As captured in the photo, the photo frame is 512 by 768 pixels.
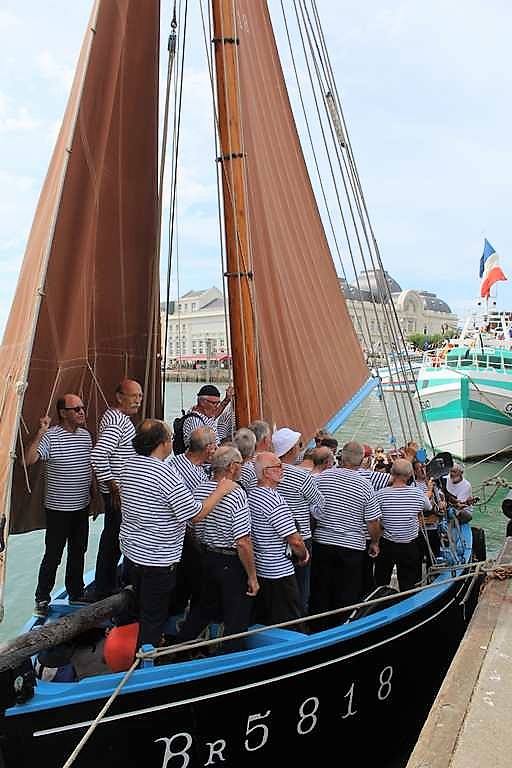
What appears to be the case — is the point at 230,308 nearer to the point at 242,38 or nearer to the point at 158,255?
the point at 158,255

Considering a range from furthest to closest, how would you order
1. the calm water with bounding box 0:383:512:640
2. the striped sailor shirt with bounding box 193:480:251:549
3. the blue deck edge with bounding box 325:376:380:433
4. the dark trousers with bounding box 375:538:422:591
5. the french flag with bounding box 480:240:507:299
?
the french flag with bounding box 480:240:507:299, the calm water with bounding box 0:383:512:640, the blue deck edge with bounding box 325:376:380:433, the dark trousers with bounding box 375:538:422:591, the striped sailor shirt with bounding box 193:480:251:549

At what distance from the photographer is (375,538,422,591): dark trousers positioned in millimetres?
5371

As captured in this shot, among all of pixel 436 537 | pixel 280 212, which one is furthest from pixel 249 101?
pixel 436 537

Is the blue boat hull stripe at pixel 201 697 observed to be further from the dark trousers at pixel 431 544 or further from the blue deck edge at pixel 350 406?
the blue deck edge at pixel 350 406

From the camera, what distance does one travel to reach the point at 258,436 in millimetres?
4801

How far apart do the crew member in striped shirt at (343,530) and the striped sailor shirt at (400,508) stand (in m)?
0.20

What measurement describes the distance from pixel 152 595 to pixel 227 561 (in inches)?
18.2

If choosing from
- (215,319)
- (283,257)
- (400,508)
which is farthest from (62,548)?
(215,319)

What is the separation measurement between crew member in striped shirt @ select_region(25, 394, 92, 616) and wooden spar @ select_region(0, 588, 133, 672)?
98cm

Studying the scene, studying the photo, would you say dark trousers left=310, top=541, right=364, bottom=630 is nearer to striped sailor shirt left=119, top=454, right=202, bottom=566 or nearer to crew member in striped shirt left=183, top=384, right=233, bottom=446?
crew member in striped shirt left=183, top=384, right=233, bottom=446

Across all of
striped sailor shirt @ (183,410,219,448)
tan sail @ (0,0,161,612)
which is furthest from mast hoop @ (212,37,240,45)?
striped sailor shirt @ (183,410,219,448)

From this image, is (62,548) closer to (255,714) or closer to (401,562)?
(255,714)

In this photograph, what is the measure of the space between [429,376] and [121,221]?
19.9 meters

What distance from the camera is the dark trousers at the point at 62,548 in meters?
4.79
